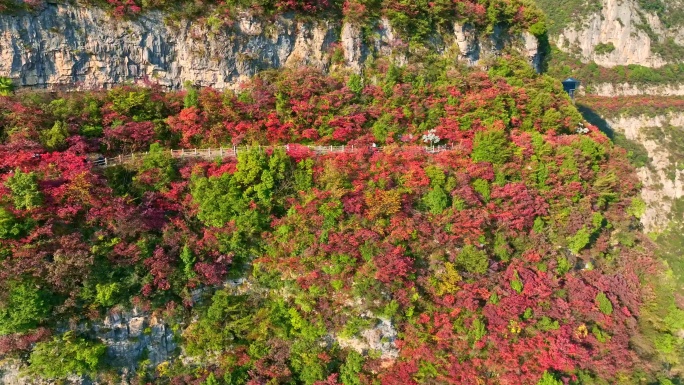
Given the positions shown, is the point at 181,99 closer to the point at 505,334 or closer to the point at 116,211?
the point at 116,211

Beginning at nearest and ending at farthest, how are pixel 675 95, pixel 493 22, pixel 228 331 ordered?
1. pixel 228 331
2. pixel 493 22
3. pixel 675 95

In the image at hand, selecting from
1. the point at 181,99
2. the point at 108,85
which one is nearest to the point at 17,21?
the point at 108,85

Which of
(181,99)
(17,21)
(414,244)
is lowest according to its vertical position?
(414,244)

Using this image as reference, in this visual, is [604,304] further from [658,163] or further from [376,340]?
[658,163]

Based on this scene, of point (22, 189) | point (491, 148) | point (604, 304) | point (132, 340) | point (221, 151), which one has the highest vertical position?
point (491, 148)

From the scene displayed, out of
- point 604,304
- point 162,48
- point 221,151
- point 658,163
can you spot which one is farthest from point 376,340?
point 658,163
